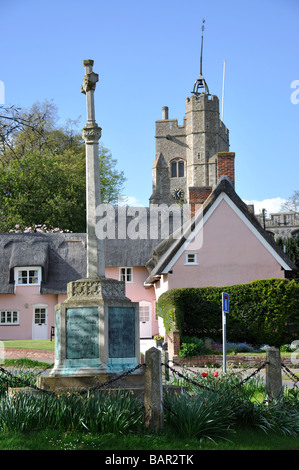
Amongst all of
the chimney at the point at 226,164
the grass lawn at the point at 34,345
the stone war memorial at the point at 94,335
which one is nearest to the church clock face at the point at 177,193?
the chimney at the point at 226,164

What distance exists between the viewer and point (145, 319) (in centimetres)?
3897

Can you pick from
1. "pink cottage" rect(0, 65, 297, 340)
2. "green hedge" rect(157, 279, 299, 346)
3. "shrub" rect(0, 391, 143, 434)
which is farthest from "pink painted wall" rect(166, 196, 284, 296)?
"shrub" rect(0, 391, 143, 434)

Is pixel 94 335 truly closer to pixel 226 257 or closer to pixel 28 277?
pixel 226 257

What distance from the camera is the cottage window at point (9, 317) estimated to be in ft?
130

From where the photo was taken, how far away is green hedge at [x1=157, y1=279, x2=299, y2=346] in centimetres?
2533

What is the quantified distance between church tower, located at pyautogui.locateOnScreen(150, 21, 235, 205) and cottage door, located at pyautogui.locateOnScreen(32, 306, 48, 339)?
65.9 metres

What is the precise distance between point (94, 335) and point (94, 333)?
33mm

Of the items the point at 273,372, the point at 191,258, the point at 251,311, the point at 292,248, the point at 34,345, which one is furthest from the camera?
the point at 292,248

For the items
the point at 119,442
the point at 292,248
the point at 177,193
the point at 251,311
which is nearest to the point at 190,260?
the point at 251,311

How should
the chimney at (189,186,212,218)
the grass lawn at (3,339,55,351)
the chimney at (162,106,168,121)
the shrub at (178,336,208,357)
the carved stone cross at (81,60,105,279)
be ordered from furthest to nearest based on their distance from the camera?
the chimney at (162,106,168,121)
the chimney at (189,186,212,218)
the grass lawn at (3,339,55,351)
the shrub at (178,336,208,357)
the carved stone cross at (81,60,105,279)

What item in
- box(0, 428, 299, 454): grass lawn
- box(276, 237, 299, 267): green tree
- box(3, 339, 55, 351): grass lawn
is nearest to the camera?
box(0, 428, 299, 454): grass lawn

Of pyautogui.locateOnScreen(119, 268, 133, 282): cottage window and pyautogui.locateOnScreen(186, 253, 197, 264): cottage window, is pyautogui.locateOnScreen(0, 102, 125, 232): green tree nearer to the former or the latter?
pyautogui.locateOnScreen(119, 268, 133, 282): cottage window

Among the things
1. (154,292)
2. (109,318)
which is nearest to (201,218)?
(154,292)

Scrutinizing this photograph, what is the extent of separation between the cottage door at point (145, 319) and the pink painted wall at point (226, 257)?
9.55 m
